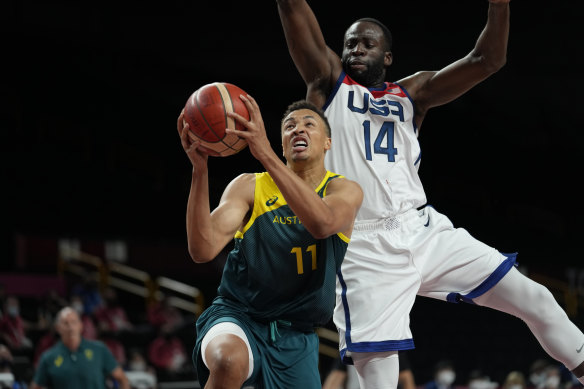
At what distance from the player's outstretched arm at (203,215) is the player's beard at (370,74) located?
1302mm

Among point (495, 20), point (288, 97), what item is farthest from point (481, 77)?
point (288, 97)

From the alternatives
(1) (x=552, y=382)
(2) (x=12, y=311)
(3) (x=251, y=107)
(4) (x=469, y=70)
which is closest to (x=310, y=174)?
(3) (x=251, y=107)

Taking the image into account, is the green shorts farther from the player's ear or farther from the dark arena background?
the dark arena background

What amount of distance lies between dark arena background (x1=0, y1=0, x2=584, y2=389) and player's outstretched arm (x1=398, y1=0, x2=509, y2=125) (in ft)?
32.7

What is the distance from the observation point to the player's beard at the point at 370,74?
466 cm

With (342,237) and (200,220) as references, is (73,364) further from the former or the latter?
(200,220)

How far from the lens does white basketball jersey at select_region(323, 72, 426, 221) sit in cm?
451

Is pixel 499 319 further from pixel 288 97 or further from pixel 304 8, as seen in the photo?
pixel 304 8

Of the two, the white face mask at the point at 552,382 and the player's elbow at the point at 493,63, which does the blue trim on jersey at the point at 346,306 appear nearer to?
the player's elbow at the point at 493,63

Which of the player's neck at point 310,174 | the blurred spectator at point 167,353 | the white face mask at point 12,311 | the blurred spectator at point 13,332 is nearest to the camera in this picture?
the player's neck at point 310,174

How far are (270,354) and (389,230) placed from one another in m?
1.17

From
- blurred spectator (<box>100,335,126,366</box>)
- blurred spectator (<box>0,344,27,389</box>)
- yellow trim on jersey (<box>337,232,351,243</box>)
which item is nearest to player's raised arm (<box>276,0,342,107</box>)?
yellow trim on jersey (<box>337,232,351,243</box>)

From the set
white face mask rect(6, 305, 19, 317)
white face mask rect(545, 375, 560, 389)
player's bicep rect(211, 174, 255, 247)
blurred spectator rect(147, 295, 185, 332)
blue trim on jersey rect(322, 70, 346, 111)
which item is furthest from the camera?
blurred spectator rect(147, 295, 185, 332)

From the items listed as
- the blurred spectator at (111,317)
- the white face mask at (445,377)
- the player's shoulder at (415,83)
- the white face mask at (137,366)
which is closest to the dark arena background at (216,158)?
the blurred spectator at (111,317)
